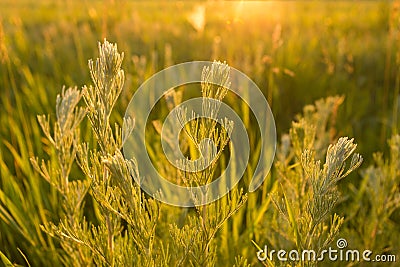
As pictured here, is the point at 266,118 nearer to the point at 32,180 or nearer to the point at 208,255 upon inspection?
the point at 32,180

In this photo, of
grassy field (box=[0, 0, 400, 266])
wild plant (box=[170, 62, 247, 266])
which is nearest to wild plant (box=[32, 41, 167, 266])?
wild plant (box=[170, 62, 247, 266])

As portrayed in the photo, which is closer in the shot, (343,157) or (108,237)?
(343,157)

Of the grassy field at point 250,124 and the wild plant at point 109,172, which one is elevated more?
the grassy field at point 250,124

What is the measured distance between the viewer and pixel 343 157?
32.5 inches

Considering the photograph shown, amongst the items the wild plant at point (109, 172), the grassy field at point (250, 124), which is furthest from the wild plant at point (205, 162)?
the grassy field at point (250, 124)

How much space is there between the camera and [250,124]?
93.7 inches

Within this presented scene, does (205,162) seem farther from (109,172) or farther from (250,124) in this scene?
(250,124)

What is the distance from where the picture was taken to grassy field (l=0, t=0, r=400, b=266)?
139 centimetres

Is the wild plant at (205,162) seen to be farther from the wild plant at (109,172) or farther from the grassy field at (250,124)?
the grassy field at (250,124)

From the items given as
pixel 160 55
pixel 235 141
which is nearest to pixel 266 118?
pixel 235 141

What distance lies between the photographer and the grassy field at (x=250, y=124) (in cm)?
139

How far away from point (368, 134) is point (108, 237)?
5.76ft

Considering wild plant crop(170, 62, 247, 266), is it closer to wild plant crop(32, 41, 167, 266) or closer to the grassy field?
wild plant crop(32, 41, 167, 266)

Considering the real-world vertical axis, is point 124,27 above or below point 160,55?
above
